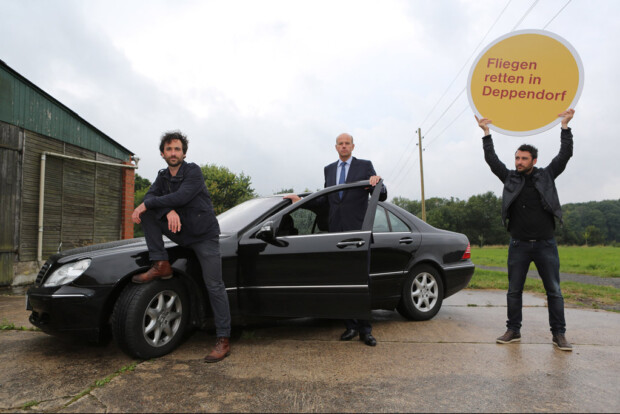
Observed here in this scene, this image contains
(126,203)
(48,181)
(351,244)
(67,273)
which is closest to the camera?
(67,273)

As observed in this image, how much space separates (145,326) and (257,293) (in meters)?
0.93

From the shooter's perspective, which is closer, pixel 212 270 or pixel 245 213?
pixel 212 270

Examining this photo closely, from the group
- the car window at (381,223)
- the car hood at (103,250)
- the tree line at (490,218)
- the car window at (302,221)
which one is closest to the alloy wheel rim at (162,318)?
the car hood at (103,250)

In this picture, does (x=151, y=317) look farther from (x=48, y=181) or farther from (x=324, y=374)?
(x=48, y=181)

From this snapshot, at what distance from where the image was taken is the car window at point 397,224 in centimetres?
460

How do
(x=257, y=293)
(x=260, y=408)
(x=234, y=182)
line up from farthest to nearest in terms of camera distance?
(x=234, y=182), (x=257, y=293), (x=260, y=408)

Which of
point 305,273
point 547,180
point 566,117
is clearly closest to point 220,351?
point 305,273

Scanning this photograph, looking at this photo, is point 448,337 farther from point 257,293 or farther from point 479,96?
point 479,96

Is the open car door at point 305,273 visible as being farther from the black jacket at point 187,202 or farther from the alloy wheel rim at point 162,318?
A: the alloy wheel rim at point 162,318

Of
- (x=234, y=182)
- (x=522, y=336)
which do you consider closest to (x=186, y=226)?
(x=522, y=336)

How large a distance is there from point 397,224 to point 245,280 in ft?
6.43

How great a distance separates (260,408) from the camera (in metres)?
2.34

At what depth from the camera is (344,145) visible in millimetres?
4117

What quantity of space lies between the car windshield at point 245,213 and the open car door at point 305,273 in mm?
270
